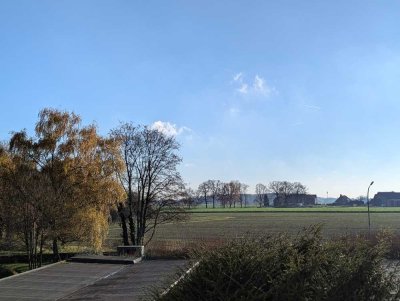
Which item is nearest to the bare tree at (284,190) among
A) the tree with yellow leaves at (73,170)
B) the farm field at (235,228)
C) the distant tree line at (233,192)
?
the distant tree line at (233,192)

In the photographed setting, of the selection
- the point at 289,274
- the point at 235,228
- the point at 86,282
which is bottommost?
the point at 235,228

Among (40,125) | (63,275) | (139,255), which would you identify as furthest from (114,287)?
(40,125)

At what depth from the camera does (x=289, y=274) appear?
604cm

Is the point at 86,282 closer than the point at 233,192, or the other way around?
the point at 86,282

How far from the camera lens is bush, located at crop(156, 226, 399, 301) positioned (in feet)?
19.2

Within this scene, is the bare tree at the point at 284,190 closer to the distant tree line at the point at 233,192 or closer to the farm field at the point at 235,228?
the distant tree line at the point at 233,192

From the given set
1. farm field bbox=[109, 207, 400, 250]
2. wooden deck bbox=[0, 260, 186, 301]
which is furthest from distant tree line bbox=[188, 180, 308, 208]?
wooden deck bbox=[0, 260, 186, 301]

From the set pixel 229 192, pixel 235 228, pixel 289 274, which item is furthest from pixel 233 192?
pixel 289 274

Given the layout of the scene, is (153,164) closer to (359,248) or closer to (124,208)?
(124,208)

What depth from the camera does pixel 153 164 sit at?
47219 mm

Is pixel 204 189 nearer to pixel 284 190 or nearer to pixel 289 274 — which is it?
pixel 284 190

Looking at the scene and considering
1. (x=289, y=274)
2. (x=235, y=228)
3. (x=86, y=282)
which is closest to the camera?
(x=289, y=274)

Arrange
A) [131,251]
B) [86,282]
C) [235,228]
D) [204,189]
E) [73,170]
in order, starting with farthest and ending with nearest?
[204,189]
[235,228]
[73,170]
[131,251]
[86,282]

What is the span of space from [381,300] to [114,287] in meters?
→ 12.6
